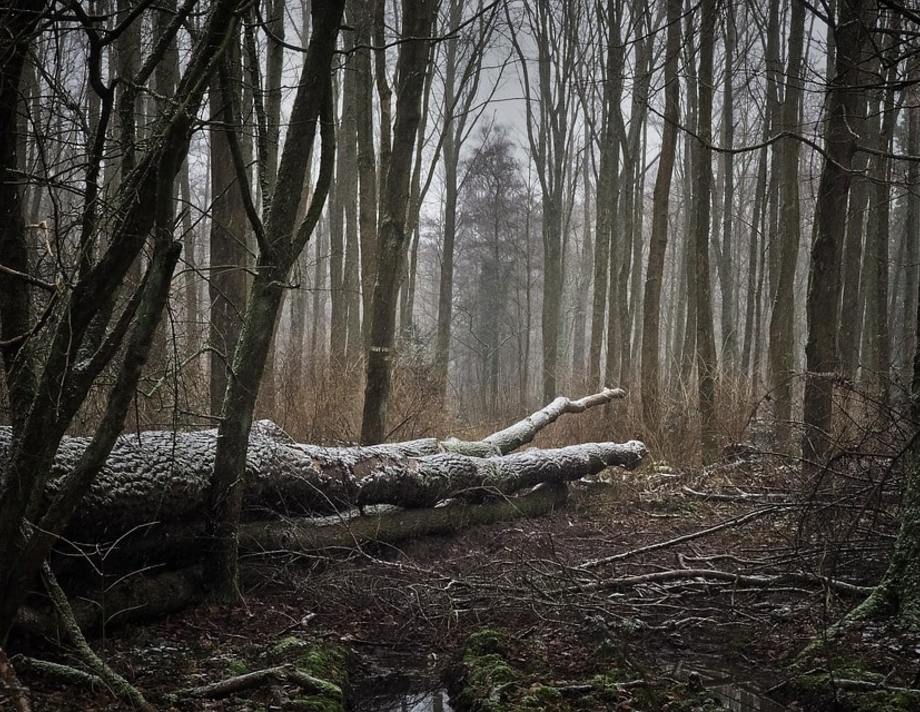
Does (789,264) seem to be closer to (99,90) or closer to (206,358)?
(206,358)

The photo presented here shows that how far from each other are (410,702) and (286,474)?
1805mm

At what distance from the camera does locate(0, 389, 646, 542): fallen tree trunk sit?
359 centimetres

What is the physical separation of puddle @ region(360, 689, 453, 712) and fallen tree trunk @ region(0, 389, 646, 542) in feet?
4.36

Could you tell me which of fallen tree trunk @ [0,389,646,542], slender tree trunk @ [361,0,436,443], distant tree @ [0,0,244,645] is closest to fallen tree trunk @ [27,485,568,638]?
fallen tree trunk @ [0,389,646,542]

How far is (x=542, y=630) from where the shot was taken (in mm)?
3879

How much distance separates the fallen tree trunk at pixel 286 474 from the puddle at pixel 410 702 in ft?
4.36

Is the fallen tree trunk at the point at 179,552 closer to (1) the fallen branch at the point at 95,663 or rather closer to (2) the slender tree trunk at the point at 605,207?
(1) the fallen branch at the point at 95,663

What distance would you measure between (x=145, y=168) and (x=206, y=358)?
7.98 m

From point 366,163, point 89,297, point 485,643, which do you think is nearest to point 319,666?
point 485,643

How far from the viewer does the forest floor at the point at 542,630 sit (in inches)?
114

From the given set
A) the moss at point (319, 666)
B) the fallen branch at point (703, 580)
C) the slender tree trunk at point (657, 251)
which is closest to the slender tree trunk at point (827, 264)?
the fallen branch at point (703, 580)

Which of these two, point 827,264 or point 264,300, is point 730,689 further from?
point 827,264

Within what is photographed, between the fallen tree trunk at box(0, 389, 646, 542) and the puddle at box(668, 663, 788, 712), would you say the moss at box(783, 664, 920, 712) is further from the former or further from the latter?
the fallen tree trunk at box(0, 389, 646, 542)

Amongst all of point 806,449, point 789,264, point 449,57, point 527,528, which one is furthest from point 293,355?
point 449,57
